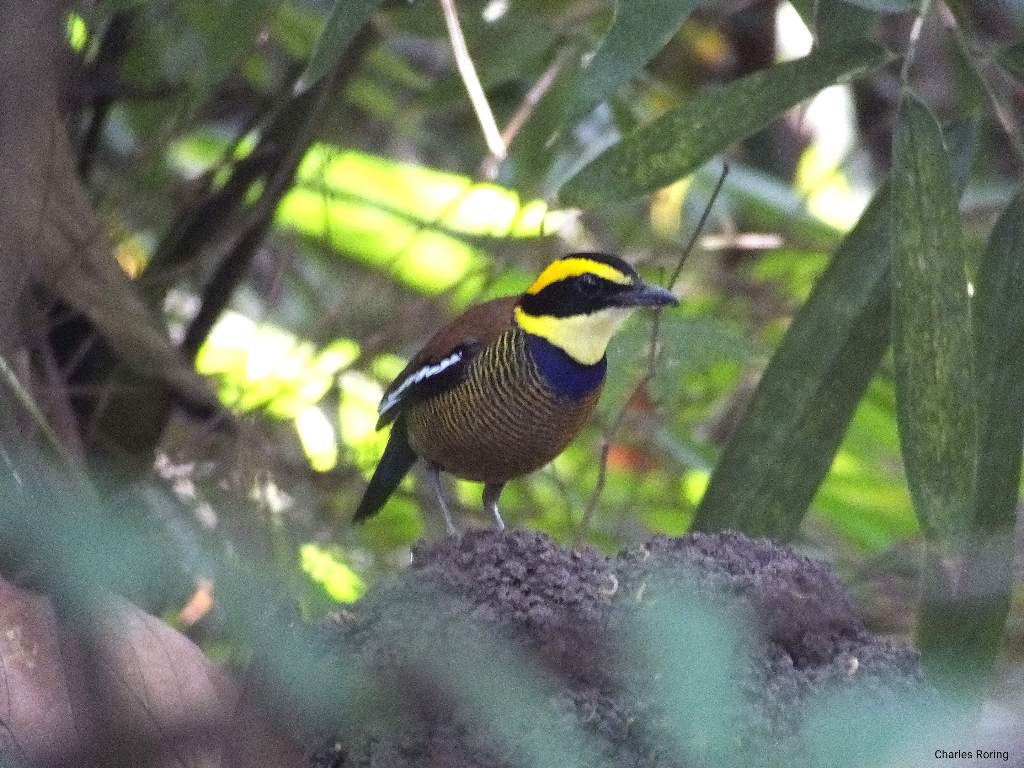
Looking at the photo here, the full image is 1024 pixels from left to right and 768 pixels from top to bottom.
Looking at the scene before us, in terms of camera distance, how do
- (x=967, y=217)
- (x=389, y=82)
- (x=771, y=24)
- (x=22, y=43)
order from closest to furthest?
1. (x=22, y=43)
2. (x=967, y=217)
3. (x=389, y=82)
4. (x=771, y=24)

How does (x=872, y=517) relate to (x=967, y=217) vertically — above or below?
below

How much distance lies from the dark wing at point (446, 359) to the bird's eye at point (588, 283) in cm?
18

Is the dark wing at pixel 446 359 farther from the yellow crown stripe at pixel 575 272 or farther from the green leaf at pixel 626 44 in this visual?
the green leaf at pixel 626 44

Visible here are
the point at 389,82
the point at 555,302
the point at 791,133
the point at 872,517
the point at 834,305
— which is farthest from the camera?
the point at 791,133

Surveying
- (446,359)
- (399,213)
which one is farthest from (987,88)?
(399,213)

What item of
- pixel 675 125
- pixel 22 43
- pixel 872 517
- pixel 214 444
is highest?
pixel 22 43

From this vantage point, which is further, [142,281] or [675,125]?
[142,281]

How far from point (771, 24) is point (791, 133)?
655mm

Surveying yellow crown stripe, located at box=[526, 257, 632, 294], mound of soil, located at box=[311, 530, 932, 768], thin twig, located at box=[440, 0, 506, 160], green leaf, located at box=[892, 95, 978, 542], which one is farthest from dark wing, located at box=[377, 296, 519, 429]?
green leaf, located at box=[892, 95, 978, 542]

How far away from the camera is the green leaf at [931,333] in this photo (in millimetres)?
2580

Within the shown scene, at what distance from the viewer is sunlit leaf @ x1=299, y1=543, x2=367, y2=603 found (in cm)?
342

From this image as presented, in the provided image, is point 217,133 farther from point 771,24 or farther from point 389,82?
point 771,24

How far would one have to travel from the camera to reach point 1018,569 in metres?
2.72

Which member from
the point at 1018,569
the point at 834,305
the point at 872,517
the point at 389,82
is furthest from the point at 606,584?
the point at 389,82
